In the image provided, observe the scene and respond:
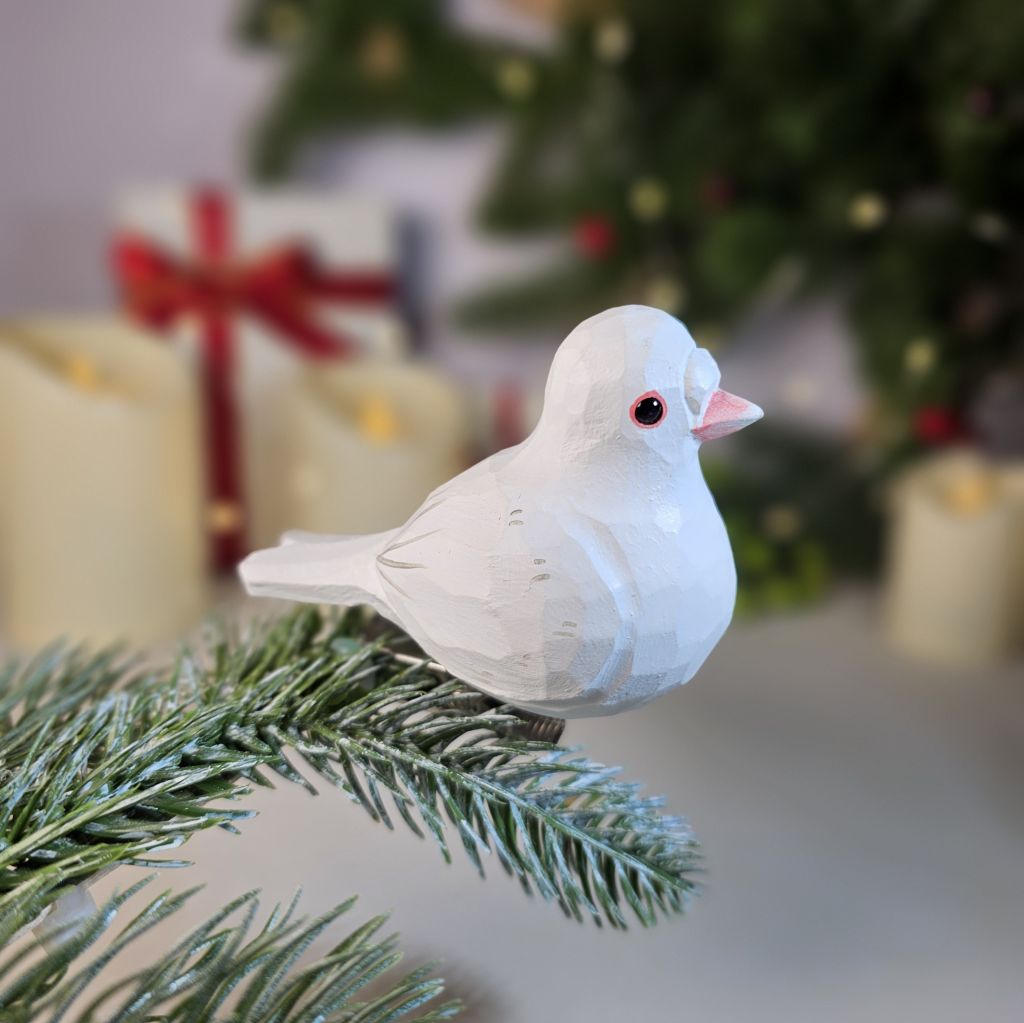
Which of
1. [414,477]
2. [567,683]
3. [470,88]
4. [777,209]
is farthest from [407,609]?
[470,88]

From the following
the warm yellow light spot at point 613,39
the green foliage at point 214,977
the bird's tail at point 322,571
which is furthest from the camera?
the warm yellow light spot at point 613,39

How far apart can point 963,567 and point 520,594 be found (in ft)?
1.99

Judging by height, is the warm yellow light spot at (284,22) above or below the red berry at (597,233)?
above

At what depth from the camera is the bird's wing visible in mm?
370

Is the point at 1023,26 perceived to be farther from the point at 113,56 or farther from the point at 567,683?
the point at 113,56

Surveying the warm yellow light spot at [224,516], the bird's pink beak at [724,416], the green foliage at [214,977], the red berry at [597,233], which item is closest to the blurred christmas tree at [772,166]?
the red berry at [597,233]

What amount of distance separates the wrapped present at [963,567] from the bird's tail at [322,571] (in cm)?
58

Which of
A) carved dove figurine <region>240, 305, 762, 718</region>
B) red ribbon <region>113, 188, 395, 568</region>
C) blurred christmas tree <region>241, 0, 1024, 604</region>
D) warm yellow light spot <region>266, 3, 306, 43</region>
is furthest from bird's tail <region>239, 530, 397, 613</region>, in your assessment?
warm yellow light spot <region>266, 3, 306, 43</region>

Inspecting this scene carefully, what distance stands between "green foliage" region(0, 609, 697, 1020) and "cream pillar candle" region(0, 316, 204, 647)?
44 centimetres

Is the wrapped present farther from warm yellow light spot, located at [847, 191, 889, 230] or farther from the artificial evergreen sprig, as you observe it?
the artificial evergreen sprig

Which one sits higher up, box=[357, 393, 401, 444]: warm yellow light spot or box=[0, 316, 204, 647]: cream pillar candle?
box=[357, 393, 401, 444]: warm yellow light spot

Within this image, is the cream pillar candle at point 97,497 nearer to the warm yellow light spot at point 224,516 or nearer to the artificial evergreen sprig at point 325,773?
the warm yellow light spot at point 224,516

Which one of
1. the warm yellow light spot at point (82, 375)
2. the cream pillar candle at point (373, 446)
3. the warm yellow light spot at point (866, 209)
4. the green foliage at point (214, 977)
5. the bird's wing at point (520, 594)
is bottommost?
the green foliage at point (214, 977)

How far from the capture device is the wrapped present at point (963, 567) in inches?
34.4
